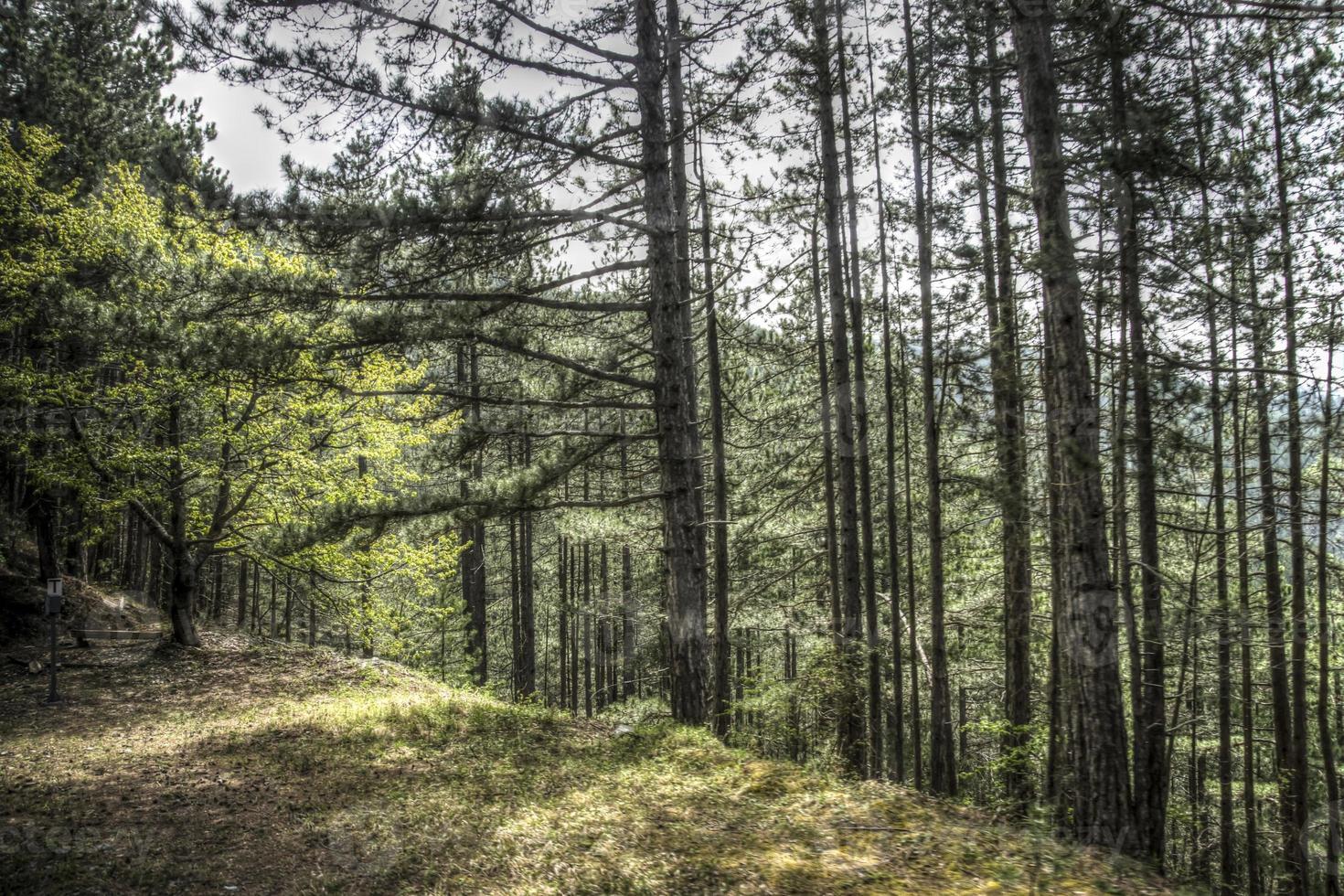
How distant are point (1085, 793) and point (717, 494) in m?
8.07

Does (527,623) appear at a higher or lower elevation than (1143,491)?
lower

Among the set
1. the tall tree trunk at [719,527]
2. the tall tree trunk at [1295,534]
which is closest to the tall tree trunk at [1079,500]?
the tall tree trunk at [1295,534]

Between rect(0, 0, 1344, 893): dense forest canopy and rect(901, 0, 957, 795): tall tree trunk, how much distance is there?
8cm

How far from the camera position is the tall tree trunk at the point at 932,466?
11.1m

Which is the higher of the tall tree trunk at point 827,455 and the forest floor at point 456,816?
the tall tree trunk at point 827,455

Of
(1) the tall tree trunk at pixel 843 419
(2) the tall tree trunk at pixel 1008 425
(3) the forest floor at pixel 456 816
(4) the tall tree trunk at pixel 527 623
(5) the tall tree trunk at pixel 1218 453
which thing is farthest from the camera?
(4) the tall tree trunk at pixel 527 623

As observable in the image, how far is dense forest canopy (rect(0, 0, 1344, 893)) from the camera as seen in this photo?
23.5ft

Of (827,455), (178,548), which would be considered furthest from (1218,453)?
(178,548)

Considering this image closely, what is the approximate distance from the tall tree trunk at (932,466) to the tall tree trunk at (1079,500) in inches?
184

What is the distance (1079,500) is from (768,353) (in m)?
8.85

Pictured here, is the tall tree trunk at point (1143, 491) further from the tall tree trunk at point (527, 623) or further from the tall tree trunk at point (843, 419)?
the tall tree trunk at point (527, 623)

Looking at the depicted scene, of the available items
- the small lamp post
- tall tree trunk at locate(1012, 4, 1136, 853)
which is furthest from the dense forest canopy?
the small lamp post

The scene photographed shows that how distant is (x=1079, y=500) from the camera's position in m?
6.07

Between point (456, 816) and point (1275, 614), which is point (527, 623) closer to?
point (456, 816)
